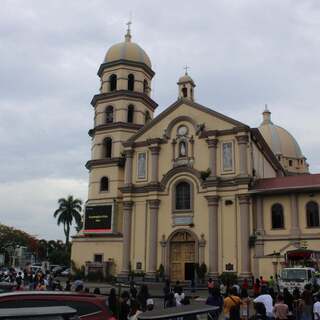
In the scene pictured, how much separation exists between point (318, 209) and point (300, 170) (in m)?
32.7

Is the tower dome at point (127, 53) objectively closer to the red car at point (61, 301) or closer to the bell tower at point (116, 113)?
the bell tower at point (116, 113)

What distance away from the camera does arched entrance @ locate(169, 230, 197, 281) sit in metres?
36.6

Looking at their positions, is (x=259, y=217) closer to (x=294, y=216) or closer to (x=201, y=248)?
(x=294, y=216)

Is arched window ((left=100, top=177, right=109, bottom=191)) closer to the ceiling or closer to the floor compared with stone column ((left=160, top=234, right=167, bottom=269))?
closer to the ceiling

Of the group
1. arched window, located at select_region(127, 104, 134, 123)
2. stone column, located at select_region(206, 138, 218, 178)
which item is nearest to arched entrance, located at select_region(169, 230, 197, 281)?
stone column, located at select_region(206, 138, 218, 178)

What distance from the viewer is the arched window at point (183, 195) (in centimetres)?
3781

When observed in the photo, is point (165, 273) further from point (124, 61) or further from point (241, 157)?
point (124, 61)

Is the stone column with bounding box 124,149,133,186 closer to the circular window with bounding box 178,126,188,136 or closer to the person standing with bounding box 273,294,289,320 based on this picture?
the circular window with bounding box 178,126,188,136

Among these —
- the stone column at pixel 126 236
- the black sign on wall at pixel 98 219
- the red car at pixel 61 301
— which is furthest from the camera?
the black sign on wall at pixel 98 219

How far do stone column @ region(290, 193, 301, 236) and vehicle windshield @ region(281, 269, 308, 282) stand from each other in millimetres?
8380

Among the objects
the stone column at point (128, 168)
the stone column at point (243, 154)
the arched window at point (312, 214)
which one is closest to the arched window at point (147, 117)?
the stone column at point (128, 168)

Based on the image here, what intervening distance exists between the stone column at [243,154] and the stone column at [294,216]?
403 cm

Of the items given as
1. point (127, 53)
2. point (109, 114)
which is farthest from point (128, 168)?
point (127, 53)

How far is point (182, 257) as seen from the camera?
37.0m
